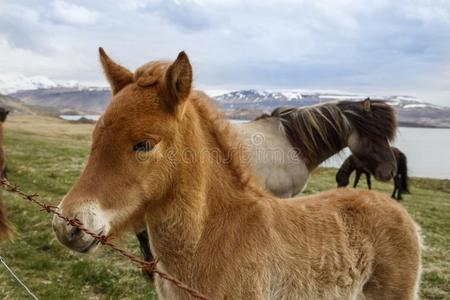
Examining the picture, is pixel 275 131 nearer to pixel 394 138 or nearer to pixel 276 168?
pixel 276 168

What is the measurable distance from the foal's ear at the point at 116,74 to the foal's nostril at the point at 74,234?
1.16 meters

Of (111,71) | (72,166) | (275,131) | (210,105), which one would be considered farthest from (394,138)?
(72,166)

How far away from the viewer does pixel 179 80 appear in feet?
8.63

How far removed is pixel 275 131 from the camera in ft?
25.0

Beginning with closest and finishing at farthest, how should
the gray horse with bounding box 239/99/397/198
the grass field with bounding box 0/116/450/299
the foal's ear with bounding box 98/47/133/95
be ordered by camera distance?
the foal's ear with bounding box 98/47/133/95 < the grass field with bounding box 0/116/450/299 < the gray horse with bounding box 239/99/397/198

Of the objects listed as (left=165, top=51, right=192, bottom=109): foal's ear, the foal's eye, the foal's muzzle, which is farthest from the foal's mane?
the foal's muzzle

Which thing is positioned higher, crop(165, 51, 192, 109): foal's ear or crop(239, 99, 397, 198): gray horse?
crop(165, 51, 192, 109): foal's ear

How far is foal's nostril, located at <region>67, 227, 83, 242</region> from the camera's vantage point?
92.6 inches

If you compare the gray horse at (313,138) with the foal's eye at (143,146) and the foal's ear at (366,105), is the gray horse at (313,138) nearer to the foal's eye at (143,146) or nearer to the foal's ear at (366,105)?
the foal's ear at (366,105)

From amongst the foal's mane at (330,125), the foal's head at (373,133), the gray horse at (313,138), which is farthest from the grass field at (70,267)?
the foal's mane at (330,125)

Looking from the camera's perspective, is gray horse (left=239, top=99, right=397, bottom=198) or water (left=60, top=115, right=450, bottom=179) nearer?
gray horse (left=239, top=99, right=397, bottom=198)

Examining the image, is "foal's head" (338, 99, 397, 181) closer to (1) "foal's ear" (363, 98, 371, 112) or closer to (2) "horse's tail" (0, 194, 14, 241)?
(1) "foal's ear" (363, 98, 371, 112)

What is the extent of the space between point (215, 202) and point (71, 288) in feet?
16.1

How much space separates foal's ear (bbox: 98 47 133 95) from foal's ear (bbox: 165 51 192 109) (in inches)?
19.7
